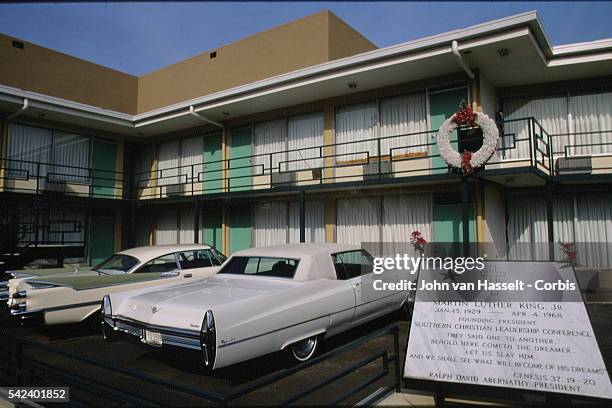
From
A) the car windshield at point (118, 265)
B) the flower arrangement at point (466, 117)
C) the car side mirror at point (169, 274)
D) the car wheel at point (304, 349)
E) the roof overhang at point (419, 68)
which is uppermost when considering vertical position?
the roof overhang at point (419, 68)

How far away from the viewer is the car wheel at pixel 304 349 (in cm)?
482

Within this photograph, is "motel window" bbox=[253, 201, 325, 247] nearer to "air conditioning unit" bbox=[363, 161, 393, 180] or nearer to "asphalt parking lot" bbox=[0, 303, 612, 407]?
"air conditioning unit" bbox=[363, 161, 393, 180]

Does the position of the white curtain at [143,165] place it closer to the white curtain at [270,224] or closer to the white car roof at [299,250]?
the white curtain at [270,224]

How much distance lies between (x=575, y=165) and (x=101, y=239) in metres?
14.6

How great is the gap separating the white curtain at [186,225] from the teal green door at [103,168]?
8.96ft

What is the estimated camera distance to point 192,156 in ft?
48.9

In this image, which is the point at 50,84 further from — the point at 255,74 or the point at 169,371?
the point at 169,371

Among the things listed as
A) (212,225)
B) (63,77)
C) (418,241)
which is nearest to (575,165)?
(418,241)

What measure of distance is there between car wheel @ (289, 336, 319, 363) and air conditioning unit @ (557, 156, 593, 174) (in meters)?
7.78

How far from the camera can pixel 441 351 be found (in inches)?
133

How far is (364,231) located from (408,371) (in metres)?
7.49

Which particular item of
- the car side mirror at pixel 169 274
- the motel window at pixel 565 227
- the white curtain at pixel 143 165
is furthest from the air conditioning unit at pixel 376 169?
the white curtain at pixel 143 165

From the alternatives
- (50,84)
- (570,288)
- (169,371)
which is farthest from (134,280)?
(50,84)

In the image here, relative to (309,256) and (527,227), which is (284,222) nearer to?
(527,227)
